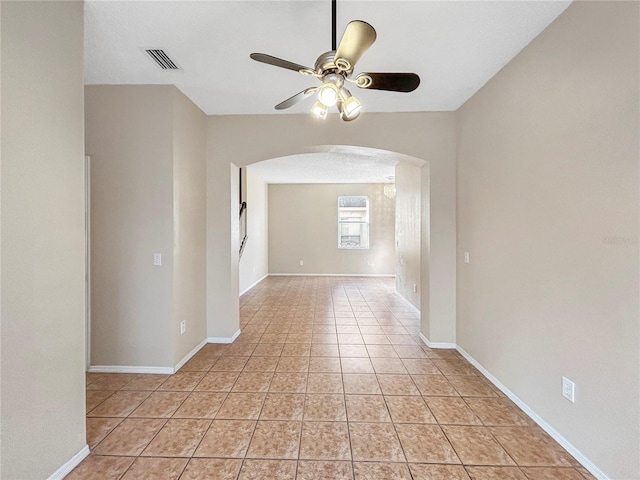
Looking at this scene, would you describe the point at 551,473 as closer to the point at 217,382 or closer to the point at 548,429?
the point at 548,429

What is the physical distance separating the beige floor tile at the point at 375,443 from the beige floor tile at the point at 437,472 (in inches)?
3.6

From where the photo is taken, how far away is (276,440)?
5.98 feet

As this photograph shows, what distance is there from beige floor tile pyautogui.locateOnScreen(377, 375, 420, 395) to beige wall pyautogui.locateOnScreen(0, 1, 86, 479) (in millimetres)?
2165

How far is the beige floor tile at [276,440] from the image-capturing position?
171cm

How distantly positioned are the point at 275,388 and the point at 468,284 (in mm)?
2223

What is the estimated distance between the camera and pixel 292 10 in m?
1.80

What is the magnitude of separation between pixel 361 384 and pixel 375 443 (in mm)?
706

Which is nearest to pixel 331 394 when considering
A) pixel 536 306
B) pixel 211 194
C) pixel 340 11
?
pixel 536 306

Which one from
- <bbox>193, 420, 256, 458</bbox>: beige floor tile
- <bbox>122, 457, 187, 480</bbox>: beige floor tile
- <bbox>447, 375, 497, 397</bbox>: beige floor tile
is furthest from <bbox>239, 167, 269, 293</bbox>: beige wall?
<bbox>447, 375, 497, 397</bbox>: beige floor tile

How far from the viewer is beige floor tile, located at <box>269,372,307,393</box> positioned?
95.0 inches

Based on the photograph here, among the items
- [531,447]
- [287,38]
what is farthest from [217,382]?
[287,38]

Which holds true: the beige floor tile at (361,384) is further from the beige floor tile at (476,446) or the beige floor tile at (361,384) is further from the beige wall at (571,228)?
the beige wall at (571,228)

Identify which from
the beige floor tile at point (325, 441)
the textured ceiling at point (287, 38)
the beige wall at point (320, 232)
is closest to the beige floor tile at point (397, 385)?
the beige floor tile at point (325, 441)

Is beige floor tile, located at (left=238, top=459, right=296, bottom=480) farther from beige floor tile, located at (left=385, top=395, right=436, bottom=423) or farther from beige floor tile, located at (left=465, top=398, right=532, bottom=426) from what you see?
beige floor tile, located at (left=465, top=398, right=532, bottom=426)
